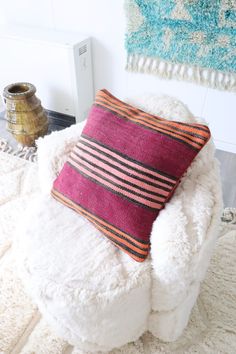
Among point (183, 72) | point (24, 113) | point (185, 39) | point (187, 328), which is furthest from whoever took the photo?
point (24, 113)

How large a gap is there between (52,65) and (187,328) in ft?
4.99

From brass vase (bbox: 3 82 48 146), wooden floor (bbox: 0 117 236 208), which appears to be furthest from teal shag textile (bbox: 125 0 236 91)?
brass vase (bbox: 3 82 48 146)

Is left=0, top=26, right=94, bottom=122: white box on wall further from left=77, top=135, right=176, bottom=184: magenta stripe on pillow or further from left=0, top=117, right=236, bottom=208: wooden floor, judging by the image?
left=77, top=135, right=176, bottom=184: magenta stripe on pillow

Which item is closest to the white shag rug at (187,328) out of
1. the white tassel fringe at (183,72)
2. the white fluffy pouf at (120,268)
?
the white fluffy pouf at (120,268)

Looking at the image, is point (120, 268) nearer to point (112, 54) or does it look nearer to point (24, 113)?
point (24, 113)

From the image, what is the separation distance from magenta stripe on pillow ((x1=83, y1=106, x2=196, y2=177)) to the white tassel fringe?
32.8 inches

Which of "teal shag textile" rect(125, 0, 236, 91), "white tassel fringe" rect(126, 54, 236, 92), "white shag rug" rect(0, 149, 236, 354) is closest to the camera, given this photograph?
"white shag rug" rect(0, 149, 236, 354)

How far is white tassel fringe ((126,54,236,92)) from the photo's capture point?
5.23 feet

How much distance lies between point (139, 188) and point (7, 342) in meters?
0.73

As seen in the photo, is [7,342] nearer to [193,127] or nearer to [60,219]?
[60,219]

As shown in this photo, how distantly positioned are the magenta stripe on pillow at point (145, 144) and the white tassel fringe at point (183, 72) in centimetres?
83

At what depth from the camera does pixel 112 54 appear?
1.81 metres

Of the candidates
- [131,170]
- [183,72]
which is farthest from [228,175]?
[131,170]

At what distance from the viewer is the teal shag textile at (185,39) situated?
1.40m
